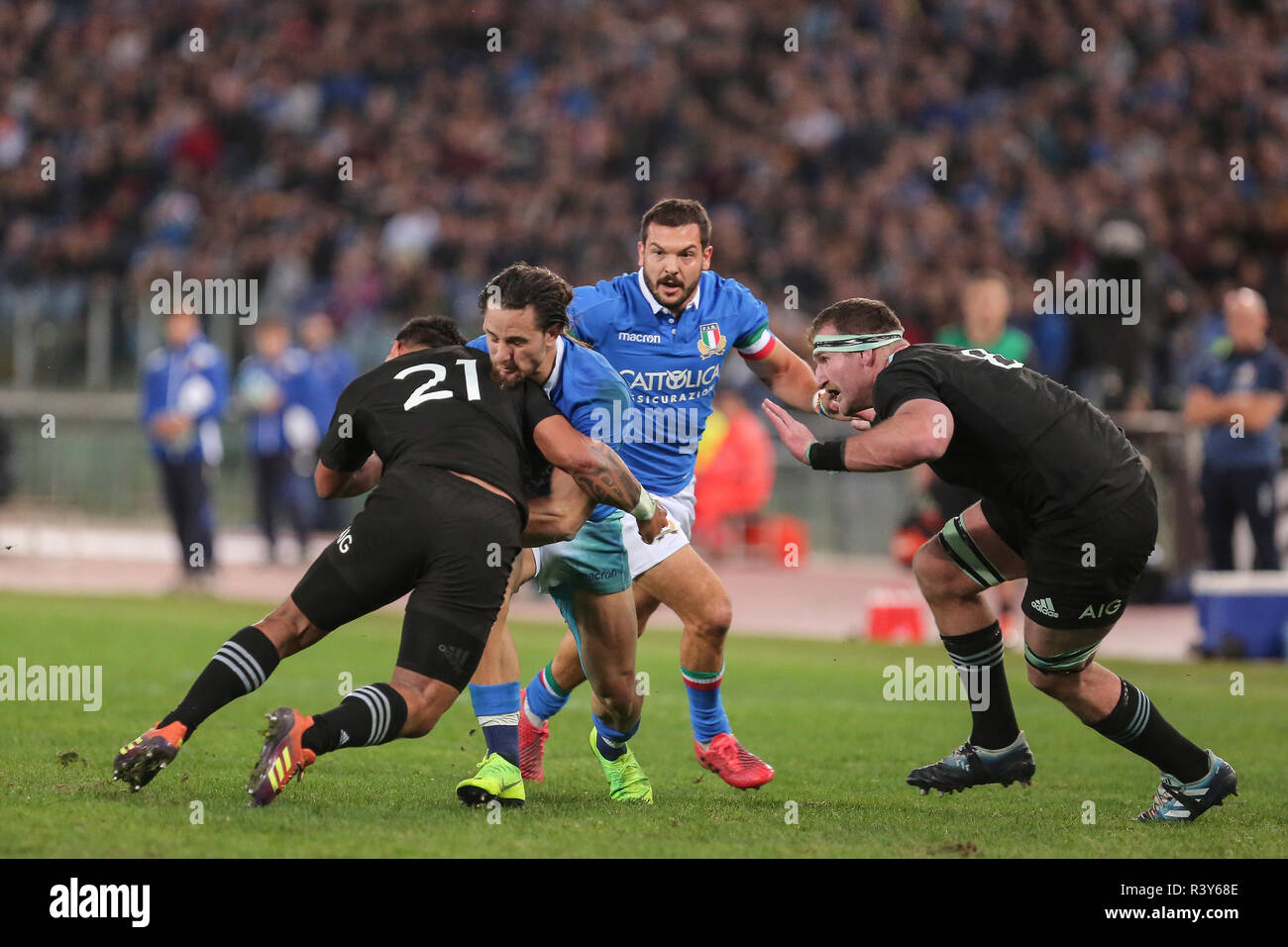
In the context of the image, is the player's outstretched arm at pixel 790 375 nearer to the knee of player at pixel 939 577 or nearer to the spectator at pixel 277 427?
the knee of player at pixel 939 577

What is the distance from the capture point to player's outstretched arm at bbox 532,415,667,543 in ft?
22.5

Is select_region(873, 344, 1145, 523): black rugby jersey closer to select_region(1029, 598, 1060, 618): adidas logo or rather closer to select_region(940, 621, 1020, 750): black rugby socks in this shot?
select_region(1029, 598, 1060, 618): adidas logo

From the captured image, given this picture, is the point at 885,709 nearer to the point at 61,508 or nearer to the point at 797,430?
the point at 797,430

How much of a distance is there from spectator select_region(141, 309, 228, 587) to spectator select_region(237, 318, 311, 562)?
2570mm

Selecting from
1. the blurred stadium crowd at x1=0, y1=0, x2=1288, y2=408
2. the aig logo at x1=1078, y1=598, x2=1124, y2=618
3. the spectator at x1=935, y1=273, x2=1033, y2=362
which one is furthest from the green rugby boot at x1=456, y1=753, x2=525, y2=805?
the blurred stadium crowd at x1=0, y1=0, x2=1288, y2=408

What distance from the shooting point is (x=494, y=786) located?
6891mm

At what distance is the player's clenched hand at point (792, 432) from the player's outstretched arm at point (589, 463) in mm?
624

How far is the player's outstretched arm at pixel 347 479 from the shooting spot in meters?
7.07

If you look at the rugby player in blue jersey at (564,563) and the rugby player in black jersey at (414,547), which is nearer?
the rugby player in black jersey at (414,547)

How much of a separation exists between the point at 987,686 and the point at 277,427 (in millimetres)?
13752

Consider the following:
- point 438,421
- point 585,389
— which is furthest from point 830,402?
point 438,421

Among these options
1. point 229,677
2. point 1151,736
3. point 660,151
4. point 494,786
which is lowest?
point 494,786

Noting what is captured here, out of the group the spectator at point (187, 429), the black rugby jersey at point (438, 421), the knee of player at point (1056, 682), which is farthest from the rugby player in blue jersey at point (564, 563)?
the spectator at point (187, 429)
